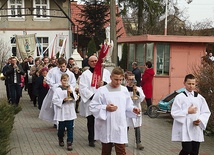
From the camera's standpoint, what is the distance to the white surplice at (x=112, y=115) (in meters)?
5.76

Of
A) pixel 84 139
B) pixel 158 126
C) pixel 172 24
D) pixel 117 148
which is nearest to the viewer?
pixel 117 148

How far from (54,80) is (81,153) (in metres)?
2.29

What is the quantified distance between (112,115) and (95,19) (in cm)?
3163

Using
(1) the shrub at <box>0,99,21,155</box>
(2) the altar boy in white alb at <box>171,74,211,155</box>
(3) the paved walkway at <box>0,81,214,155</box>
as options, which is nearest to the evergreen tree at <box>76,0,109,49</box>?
(3) the paved walkway at <box>0,81,214,155</box>

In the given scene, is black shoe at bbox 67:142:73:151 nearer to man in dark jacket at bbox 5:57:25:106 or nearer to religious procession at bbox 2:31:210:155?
religious procession at bbox 2:31:210:155

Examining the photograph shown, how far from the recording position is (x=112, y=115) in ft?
18.9

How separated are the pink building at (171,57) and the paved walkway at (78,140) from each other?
3.58 m

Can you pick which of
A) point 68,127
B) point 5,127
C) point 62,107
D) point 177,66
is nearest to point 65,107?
point 62,107

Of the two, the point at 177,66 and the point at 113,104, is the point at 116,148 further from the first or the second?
the point at 177,66

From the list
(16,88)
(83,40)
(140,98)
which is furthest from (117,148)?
(83,40)

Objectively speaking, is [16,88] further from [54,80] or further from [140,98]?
[140,98]

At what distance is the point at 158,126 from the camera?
35.2 feet

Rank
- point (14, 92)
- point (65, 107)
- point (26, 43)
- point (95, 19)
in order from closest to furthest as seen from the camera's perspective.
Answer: point (65, 107)
point (14, 92)
point (26, 43)
point (95, 19)

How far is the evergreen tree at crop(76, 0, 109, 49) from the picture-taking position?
3638 centimetres
